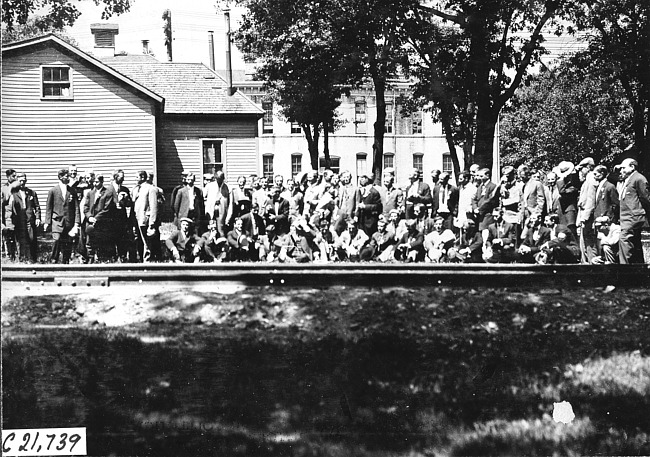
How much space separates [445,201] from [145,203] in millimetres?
2881

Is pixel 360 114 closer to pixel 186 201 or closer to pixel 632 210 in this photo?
pixel 186 201

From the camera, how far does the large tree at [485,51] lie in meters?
5.98

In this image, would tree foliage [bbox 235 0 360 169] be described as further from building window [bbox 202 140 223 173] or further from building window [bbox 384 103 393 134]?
building window [bbox 202 140 223 173]

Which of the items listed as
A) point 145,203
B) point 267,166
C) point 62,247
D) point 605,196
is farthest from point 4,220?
point 605,196

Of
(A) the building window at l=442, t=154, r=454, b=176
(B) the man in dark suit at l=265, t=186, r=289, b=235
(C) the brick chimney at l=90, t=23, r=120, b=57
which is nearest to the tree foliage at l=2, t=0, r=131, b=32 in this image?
(C) the brick chimney at l=90, t=23, r=120, b=57

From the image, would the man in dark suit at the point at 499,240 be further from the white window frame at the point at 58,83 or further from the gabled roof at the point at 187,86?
the white window frame at the point at 58,83

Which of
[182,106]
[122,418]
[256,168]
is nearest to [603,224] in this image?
[256,168]

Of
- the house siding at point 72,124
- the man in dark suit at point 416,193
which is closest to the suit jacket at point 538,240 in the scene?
the man in dark suit at point 416,193

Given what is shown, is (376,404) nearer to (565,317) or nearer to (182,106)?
(565,317)

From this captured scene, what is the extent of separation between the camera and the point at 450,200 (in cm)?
730

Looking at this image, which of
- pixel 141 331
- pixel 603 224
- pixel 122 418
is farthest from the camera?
pixel 603 224

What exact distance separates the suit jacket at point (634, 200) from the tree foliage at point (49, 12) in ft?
14.0

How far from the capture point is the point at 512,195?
24.2 feet

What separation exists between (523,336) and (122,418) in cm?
314
